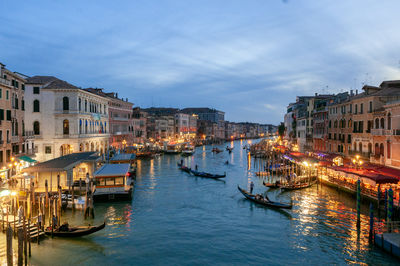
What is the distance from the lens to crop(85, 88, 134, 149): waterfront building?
54903 mm

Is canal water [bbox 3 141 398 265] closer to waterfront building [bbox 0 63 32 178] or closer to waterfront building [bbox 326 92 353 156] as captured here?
waterfront building [bbox 0 63 32 178]

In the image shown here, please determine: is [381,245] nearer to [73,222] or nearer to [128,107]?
[73,222]

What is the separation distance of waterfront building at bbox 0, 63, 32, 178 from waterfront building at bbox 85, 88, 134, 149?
74.5ft

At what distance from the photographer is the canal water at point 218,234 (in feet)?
46.8

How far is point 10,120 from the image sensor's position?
2644 centimetres

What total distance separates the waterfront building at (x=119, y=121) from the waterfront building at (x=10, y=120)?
894 inches

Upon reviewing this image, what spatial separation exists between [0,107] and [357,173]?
28.1m

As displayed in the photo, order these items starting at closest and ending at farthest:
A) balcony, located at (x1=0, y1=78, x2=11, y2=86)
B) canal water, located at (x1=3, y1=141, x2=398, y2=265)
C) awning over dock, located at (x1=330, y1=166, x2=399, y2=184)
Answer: canal water, located at (x1=3, y1=141, x2=398, y2=265), awning over dock, located at (x1=330, y1=166, x2=399, y2=184), balcony, located at (x1=0, y1=78, x2=11, y2=86)

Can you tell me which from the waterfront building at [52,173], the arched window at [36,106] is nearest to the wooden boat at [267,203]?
the waterfront building at [52,173]

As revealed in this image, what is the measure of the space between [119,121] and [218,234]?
149 feet

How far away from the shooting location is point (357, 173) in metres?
23.4

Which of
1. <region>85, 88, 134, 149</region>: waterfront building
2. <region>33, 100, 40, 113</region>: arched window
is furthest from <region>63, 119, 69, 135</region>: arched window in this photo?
<region>85, 88, 134, 149</region>: waterfront building

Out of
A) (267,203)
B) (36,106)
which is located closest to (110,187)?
(267,203)

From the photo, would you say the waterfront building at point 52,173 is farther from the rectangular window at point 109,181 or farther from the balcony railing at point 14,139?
the balcony railing at point 14,139
